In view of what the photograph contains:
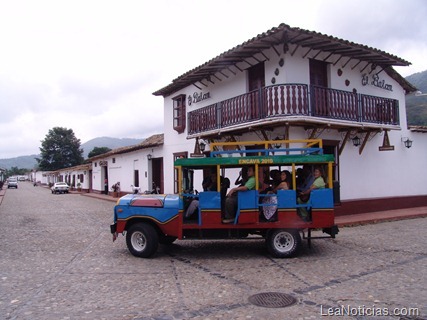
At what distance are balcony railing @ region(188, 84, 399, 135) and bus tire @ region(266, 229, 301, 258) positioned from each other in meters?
4.33

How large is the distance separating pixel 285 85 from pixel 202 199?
5228mm

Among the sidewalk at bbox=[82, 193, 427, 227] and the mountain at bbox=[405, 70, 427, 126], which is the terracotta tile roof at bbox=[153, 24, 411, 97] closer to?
the sidewalk at bbox=[82, 193, 427, 227]

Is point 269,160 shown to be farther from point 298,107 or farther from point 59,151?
point 59,151

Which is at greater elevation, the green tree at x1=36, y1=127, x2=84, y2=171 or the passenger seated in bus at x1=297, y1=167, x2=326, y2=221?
the green tree at x1=36, y1=127, x2=84, y2=171

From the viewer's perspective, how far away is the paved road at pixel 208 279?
4832 millimetres

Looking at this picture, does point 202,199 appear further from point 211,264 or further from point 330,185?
point 330,185

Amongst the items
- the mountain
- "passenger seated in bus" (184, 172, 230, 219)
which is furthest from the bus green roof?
the mountain

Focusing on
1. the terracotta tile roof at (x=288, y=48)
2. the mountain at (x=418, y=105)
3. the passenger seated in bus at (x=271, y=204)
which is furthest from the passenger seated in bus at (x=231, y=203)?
the mountain at (x=418, y=105)

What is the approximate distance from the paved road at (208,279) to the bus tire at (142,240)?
192 mm

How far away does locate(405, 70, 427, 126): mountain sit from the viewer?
4849 centimetres

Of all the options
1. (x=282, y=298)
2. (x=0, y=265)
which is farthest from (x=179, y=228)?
(x=0, y=265)

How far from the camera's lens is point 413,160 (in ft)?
52.2

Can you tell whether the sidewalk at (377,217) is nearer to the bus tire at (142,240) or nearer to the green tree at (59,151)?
the bus tire at (142,240)

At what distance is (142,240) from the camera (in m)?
7.94
